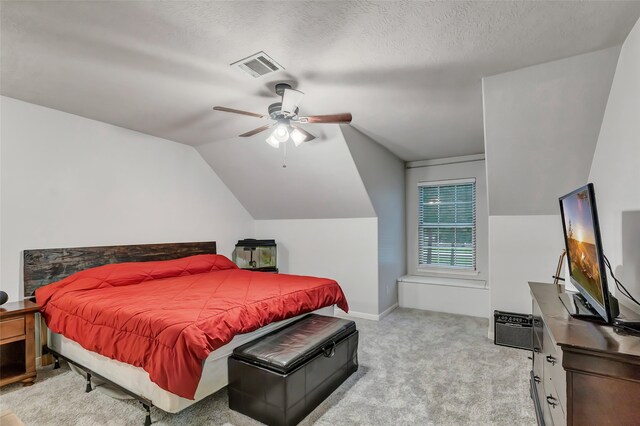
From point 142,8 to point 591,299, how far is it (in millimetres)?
2789

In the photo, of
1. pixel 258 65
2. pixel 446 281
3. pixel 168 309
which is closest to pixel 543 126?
pixel 258 65

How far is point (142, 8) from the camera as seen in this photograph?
167cm

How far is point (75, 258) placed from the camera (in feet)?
10.5

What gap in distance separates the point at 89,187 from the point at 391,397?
11.7 ft

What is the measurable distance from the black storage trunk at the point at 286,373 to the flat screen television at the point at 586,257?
61.4 inches

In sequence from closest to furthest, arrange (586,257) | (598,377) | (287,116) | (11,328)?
(598,377) < (586,257) < (11,328) < (287,116)

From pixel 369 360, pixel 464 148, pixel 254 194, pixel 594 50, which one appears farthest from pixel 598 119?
pixel 254 194

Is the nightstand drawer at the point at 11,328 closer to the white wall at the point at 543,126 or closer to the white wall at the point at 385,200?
the white wall at the point at 385,200

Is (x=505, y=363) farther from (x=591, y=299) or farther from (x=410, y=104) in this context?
(x=410, y=104)

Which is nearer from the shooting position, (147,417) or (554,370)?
(554,370)

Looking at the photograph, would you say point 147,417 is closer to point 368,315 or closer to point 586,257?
point 586,257

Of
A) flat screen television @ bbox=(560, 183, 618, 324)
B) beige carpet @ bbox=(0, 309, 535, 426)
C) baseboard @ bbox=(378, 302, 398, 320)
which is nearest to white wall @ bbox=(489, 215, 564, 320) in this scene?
beige carpet @ bbox=(0, 309, 535, 426)

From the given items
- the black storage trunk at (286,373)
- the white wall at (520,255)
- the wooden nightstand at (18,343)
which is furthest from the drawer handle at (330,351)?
the wooden nightstand at (18,343)

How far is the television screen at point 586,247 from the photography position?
1372 millimetres
